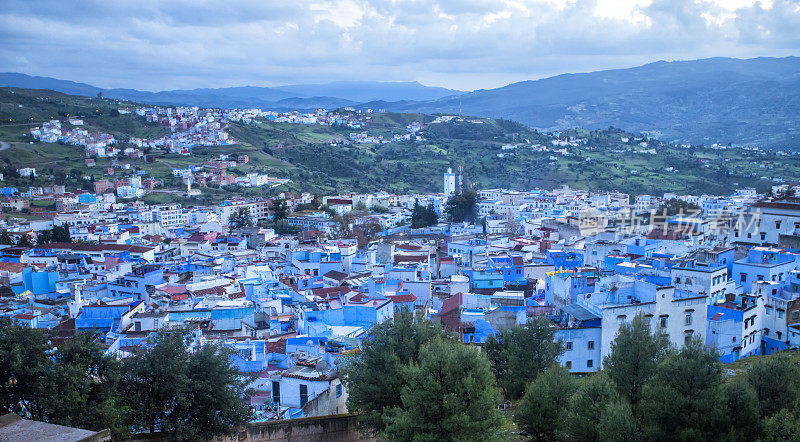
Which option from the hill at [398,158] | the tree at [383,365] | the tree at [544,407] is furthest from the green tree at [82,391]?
the hill at [398,158]

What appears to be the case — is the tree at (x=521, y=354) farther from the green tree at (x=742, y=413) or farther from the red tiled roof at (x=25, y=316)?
the red tiled roof at (x=25, y=316)

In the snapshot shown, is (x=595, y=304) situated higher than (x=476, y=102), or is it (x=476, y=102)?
(x=476, y=102)

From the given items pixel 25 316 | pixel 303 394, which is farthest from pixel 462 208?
pixel 303 394

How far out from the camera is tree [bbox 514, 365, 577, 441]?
8.38 meters

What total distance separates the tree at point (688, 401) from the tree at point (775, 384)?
0.67 meters

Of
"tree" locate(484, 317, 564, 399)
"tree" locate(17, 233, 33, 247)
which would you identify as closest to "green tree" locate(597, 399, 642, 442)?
"tree" locate(484, 317, 564, 399)

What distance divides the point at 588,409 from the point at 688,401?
1139 millimetres

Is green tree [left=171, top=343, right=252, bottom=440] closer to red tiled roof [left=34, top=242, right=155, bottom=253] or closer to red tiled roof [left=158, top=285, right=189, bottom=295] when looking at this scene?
red tiled roof [left=158, top=285, right=189, bottom=295]

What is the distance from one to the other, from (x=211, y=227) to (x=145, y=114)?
4948 cm

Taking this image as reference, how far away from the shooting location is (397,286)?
1786 cm

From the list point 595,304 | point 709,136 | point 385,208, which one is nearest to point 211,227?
point 385,208

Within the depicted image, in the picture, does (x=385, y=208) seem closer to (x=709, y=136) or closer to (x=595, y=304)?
(x=595, y=304)

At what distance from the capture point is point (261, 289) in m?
17.7

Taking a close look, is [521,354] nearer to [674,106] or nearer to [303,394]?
[303,394]
